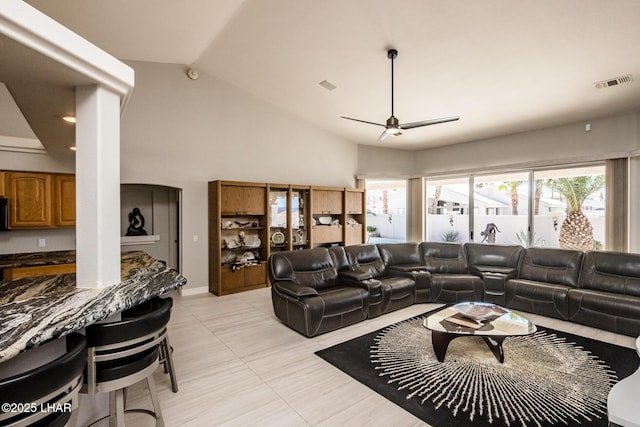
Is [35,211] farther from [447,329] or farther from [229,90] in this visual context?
[447,329]

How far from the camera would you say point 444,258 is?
18.5 ft

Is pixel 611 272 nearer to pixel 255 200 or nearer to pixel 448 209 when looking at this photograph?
pixel 448 209

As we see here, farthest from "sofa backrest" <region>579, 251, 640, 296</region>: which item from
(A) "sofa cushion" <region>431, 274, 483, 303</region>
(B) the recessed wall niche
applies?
(B) the recessed wall niche

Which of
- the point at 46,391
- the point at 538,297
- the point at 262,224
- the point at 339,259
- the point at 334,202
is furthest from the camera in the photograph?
the point at 334,202

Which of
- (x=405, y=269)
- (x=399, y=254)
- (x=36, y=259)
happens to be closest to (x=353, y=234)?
(x=399, y=254)

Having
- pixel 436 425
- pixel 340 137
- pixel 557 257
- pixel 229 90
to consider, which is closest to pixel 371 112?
pixel 340 137

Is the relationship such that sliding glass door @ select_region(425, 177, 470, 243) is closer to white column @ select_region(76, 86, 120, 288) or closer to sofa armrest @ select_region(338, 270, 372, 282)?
sofa armrest @ select_region(338, 270, 372, 282)

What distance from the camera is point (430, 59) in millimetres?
4117

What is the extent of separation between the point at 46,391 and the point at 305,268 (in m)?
3.38

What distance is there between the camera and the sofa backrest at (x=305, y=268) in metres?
4.21

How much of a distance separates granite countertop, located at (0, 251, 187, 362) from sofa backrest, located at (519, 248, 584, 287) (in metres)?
5.20

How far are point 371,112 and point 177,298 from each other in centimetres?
504

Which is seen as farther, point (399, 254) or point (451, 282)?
point (399, 254)

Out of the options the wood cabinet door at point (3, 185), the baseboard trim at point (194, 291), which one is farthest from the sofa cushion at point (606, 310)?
the wood cabinet door at point (3, 185)
